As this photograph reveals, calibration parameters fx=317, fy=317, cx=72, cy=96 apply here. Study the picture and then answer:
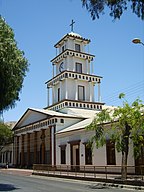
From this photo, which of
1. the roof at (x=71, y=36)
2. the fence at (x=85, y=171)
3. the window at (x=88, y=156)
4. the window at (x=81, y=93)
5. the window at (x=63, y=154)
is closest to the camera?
the fence at (x=85, y=171)

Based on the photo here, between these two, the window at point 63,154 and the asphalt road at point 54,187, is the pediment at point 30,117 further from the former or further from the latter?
the asphalt road at point 54,187

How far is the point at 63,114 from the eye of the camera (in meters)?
44.0

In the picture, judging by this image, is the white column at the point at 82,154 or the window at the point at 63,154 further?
the window at the point at 63,154

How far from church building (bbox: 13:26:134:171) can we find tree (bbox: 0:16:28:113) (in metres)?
17.9

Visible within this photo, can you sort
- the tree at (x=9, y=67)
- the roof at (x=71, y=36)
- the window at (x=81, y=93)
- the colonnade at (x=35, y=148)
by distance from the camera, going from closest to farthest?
1. the tree at (x=9, y=67)
2. the colonnade at (x=35, y=148)
3. the window at (x=81, y=93)
4. the roof at (x=71, y=36)

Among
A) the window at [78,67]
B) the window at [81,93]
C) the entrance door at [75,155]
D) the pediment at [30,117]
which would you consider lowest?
the entrance door at [75,155]

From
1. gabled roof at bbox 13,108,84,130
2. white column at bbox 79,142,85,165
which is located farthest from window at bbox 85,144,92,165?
gabled roof at bbox 13,108,84,130

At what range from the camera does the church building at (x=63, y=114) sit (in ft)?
131

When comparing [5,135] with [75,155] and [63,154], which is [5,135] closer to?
[63,154]

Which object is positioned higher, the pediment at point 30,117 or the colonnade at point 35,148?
the pediment at point 30,117

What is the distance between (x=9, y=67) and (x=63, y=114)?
26561 millimetres

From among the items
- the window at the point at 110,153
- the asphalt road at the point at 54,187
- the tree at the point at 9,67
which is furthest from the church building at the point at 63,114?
the tree at the point at 9,67

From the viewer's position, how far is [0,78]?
1794cm

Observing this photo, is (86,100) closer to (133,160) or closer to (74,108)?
(74,108)
